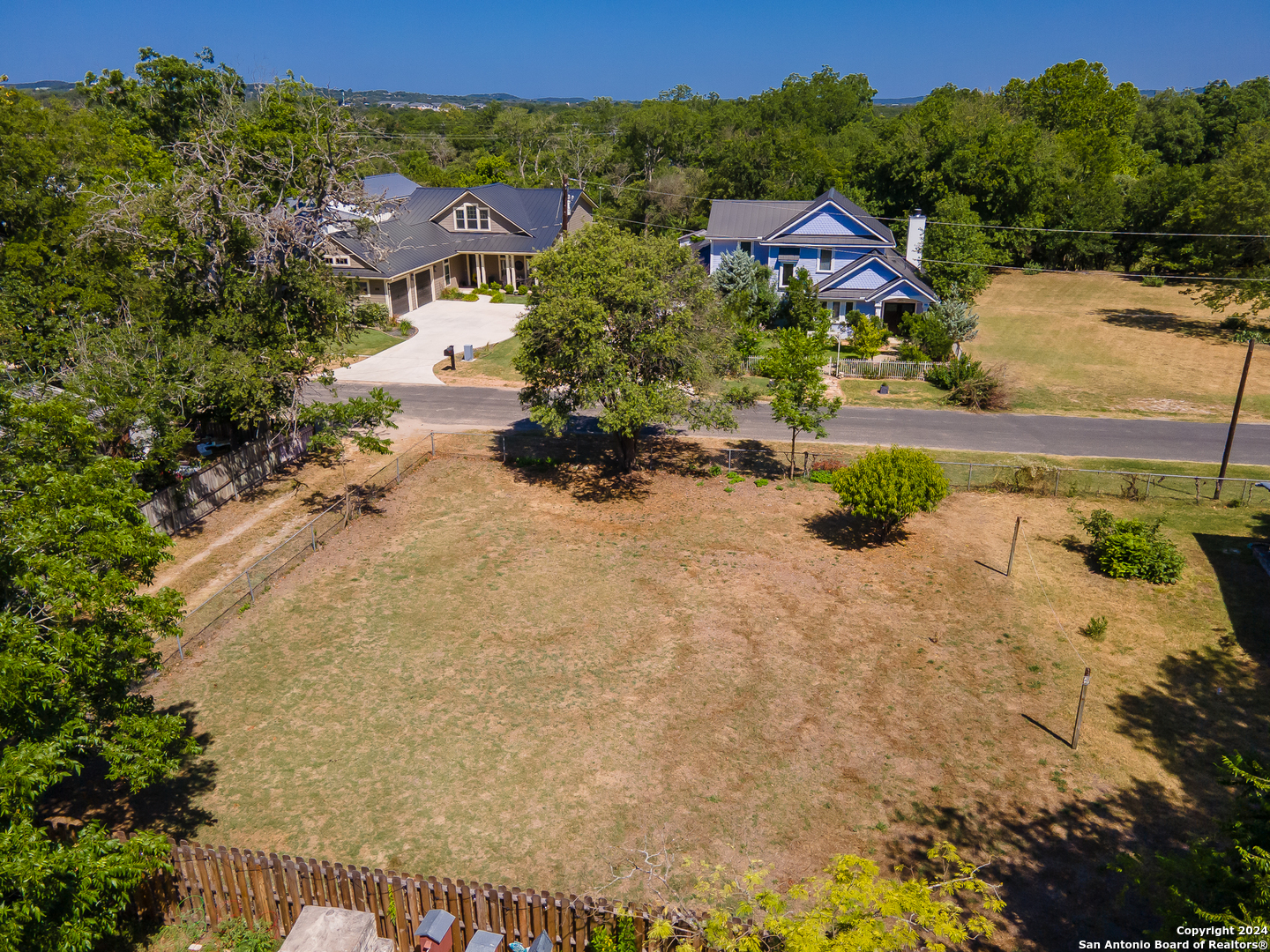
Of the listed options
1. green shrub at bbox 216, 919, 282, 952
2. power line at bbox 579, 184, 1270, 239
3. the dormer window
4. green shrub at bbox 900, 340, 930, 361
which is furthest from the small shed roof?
the dormer window

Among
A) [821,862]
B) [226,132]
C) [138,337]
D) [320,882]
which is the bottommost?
[821,862]

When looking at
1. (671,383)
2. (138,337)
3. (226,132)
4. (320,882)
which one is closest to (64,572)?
(320,882)

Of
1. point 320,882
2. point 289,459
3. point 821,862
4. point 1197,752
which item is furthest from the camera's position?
point 289,459

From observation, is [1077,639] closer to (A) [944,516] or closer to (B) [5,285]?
(A) [944,516]

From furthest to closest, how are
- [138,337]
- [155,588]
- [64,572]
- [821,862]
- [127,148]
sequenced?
[127,148] → [138,337] → [155,588] → [821,862] → [64,572]

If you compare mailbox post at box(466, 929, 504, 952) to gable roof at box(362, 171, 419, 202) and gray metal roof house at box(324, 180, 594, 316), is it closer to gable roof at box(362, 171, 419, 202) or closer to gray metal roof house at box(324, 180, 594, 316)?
gray metal roof house at box(324, 180, 594, 316)

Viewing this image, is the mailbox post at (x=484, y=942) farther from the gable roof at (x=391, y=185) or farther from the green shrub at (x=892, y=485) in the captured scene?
the gable roof at (x=391, y=185)

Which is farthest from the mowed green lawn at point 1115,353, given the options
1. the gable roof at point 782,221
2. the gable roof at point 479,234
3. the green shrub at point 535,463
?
the gable roof at point 479,234
